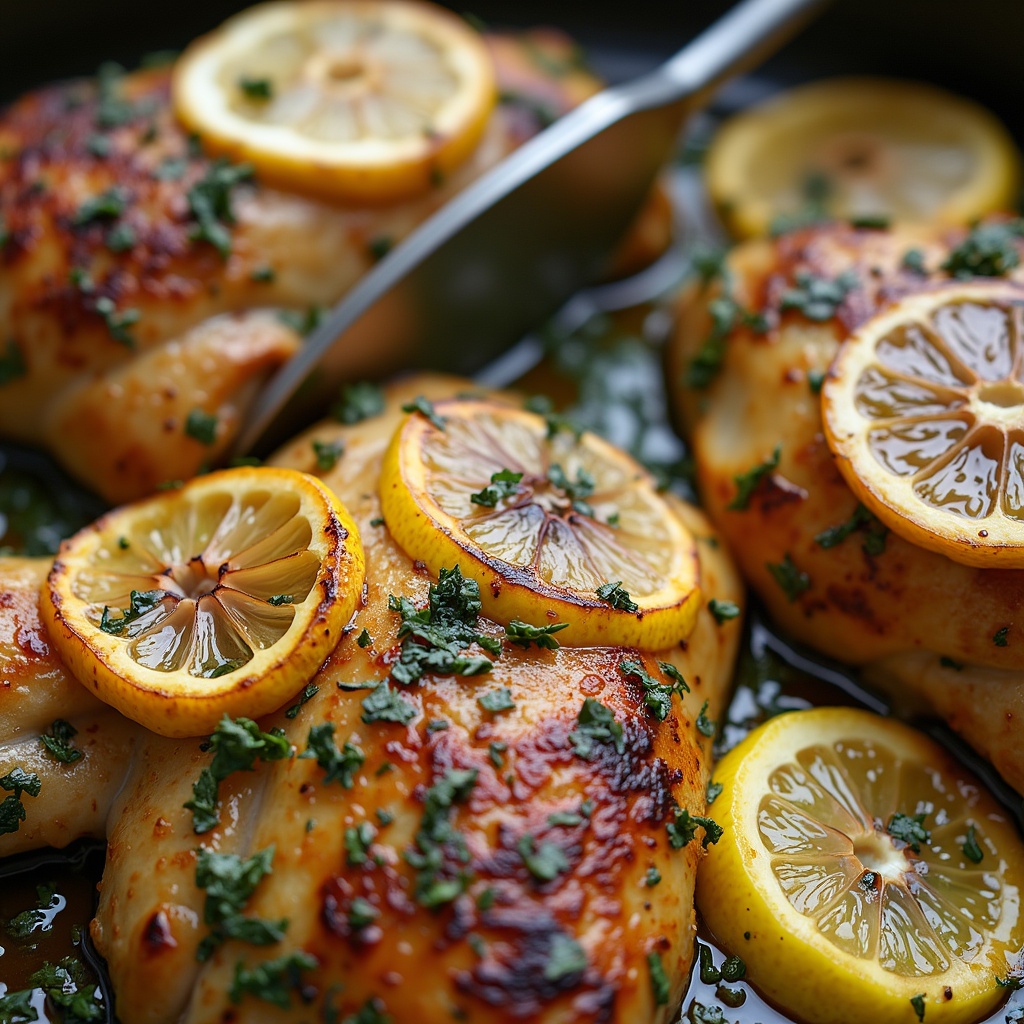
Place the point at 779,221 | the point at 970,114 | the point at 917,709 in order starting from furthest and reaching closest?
the point at 970,114 → the point at 779,221 → the point at 917,709

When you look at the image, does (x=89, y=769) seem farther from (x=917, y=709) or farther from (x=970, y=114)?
(x=970, y=114)

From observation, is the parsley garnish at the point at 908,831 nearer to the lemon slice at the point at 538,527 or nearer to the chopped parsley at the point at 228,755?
the lemon slice at the point at 538,527

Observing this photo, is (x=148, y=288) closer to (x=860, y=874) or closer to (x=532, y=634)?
(x=532, y=634)

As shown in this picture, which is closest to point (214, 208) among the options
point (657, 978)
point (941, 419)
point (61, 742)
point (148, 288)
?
point (148, 288)

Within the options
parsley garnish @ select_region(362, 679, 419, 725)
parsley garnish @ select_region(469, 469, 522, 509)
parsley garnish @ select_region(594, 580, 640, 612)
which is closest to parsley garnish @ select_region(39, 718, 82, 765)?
parsley garnish @ select_region(362, 679, 419, 725)

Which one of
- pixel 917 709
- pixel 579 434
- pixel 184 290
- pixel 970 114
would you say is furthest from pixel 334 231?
pixel 970 114

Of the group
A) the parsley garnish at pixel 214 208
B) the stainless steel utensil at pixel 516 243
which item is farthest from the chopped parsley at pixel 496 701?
the parsley garnish at pixel 214 208

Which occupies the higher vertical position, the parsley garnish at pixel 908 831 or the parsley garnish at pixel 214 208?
the parsley garnish at pixel 214 208
